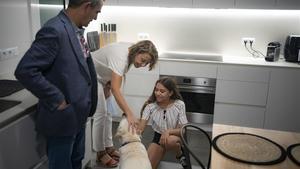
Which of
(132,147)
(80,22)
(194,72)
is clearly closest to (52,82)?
(80,22)

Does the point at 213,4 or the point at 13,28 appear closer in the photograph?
the point at 13,28

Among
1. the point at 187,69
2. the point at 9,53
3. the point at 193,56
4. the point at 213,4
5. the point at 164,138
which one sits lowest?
the point at 164,138

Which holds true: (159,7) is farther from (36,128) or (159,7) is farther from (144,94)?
(36,128)

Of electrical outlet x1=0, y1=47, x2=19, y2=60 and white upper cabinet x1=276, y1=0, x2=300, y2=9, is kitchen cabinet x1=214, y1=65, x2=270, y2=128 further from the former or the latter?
electrical outlet x1=0, y1=47, x2=19, y2=60

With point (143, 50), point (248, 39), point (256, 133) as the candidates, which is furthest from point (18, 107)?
point (248, 39)

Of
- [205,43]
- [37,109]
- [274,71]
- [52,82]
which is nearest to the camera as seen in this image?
[52,82]

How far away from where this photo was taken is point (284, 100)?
3.06 meters

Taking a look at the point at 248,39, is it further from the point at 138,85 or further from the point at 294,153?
the point at 294,153

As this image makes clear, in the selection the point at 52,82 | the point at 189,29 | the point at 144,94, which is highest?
the point at 189,29

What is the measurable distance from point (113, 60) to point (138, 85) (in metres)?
1.23

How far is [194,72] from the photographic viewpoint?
314cm

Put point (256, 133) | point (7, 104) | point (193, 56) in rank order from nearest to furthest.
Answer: point (7, 104) → point (256, 133) → point (193, 56)

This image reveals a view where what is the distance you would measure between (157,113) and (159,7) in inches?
63.7

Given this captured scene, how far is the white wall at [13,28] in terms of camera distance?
7.23 feet
